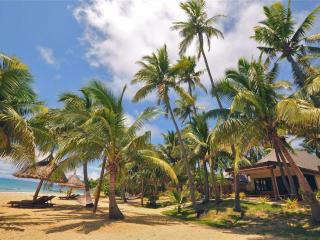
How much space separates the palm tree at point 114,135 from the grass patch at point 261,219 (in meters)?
4.64

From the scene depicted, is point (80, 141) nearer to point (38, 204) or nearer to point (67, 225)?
point (67, 225)

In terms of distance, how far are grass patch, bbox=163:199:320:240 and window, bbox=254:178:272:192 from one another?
7.69 metres

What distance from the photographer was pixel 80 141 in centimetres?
1447

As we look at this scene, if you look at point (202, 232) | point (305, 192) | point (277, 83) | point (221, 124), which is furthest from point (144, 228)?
point (277, 83)

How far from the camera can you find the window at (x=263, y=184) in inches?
1101

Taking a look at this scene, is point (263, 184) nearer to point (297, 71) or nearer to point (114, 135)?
point (297, 71)

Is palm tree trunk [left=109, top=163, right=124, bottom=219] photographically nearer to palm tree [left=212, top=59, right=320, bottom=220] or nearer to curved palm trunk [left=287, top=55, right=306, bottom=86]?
palm tree [left=212, top=59, right=320, bottom=220]

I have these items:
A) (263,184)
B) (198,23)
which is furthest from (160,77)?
(263,184)

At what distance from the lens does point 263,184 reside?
28734 millimetres

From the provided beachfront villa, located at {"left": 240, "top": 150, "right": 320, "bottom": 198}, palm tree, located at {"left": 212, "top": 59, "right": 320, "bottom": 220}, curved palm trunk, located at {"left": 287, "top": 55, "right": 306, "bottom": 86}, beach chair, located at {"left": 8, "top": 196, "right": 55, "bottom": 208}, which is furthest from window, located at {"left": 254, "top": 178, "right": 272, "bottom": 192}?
beach chair, located at {"left": 8, "top": 196, "right": 55, "bottom": 208}

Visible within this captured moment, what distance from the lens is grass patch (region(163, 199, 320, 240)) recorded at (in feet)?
43.4

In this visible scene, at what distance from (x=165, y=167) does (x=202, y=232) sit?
12.2ft

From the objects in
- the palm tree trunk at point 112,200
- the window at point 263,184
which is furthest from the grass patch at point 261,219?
the window at point 263,184

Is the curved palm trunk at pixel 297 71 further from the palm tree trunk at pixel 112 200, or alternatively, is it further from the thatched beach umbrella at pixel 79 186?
the thatched beach umbrella at pixel 79 186
